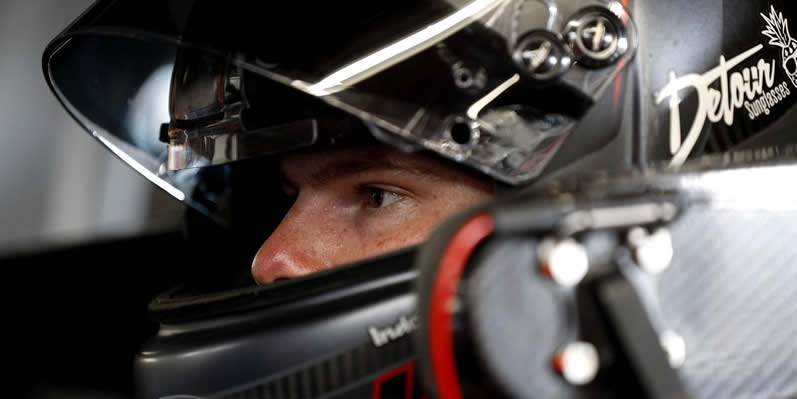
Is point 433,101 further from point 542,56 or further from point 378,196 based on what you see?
point 378,196

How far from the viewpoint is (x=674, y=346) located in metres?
0.47

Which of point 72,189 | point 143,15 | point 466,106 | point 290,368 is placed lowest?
point 290,368

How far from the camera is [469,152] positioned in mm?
648

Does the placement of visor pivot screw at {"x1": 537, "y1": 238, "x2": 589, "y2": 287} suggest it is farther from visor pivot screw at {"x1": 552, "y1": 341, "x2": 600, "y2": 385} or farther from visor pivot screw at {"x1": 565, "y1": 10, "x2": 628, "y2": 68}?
visor pivot screw at {"x1": 565, "y1": 10, "x2": 628, "y2": 68}

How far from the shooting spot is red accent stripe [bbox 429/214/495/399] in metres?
0.39

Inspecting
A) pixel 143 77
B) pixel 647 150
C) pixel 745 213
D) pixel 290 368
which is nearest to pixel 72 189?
pixel 143 77

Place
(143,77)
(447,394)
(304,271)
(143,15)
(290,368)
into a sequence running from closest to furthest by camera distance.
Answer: (447,394), (290,368), (143,15), (304,271), (143,77)

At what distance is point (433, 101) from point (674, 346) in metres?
0.31

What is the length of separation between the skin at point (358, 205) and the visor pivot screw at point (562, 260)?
0.34 metres

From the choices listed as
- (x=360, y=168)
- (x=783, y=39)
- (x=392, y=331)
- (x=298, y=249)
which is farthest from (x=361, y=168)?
(x=783, y=39)

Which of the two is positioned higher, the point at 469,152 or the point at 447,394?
the point at 469,152

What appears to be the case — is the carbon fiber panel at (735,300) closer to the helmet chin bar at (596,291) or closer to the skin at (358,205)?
the helmet chin bar at (596,291)

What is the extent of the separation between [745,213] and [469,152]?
0.80ft

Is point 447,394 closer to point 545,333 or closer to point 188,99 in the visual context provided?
point 545,333
